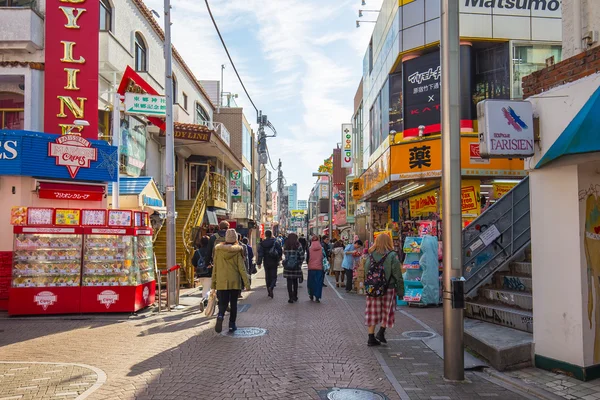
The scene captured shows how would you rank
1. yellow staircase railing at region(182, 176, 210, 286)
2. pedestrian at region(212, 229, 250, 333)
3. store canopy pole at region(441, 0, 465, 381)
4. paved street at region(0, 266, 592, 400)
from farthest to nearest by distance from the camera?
yellow staircase railing at region(182, 176, 210, 286) → pedestrian at region(212, 229, 250, 333) → store canopy pole at region(441, 0, 465, 381) → paved street at region(0, 266, 592, 400)

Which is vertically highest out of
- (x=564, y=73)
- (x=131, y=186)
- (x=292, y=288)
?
(x=564, y=73)

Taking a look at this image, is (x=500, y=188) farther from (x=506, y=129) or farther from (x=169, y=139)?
(x=506, y=129)

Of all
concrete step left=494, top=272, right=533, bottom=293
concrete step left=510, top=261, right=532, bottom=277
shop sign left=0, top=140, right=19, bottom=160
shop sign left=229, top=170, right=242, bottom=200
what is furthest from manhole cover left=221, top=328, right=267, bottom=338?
shop sign left=229, top=170, right=242, bottom=200

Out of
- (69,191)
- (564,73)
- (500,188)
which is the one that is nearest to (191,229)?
(69,191)

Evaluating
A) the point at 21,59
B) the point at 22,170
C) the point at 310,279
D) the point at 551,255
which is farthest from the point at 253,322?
the point at 21,59

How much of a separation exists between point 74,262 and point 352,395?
7.50 metres

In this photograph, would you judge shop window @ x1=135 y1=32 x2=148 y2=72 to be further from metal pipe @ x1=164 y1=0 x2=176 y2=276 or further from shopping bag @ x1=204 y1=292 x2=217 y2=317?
shopping bag @ x1=204 y1=292 x2=217 y2=317

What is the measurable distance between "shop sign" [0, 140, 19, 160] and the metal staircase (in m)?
10.1

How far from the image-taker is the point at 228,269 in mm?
8844

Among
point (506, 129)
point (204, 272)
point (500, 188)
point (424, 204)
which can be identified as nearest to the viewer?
point (506, 129)

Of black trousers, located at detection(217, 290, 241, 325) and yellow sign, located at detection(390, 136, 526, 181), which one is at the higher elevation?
yellow sign, located at detection(390, 136, 526, 181)

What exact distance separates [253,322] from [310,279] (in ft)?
12.5

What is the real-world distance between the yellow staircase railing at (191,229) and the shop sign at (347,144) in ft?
50.3

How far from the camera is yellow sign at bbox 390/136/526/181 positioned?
54.9 feet
